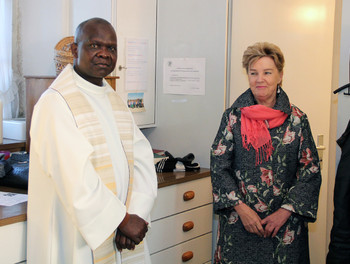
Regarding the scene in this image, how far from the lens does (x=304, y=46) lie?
8.27ft

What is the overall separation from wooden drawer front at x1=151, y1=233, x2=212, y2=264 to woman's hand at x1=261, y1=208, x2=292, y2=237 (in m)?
0.64

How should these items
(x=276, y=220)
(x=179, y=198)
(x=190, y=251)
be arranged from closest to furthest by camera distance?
(x=276, y=220)
(x=179, y=198)
(x=190, y=251)

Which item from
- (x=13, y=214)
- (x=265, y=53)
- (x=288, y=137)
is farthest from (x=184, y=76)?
(x=13, y=214)

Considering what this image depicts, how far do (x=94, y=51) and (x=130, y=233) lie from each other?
0.65 meters

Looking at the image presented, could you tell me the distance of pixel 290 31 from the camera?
2529mm

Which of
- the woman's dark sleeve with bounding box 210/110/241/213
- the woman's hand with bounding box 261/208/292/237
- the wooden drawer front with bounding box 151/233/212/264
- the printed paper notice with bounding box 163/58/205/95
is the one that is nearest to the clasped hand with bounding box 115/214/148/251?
the woman's dark sleeve with bounding box 210/110/241/213

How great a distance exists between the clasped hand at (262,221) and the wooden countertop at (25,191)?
48 cm

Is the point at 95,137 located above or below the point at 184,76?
below

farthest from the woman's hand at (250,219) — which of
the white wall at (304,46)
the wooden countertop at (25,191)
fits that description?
the white wall at (304,46)

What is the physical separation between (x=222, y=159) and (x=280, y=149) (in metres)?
0.25

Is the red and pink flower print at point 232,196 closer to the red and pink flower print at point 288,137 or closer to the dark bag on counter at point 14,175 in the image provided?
the red and pink flower print at point 288,137

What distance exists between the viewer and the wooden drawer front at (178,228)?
2340 millimetres

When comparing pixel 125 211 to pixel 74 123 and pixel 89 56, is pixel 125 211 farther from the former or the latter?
pixel 89 56

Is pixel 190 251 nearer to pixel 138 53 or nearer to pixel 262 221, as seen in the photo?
pixel 262 221
